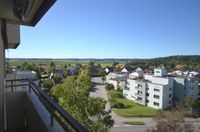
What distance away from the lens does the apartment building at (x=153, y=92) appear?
19.4 meters

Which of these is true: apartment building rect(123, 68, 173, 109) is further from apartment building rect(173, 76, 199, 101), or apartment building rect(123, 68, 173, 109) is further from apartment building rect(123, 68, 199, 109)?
apartment building rect(173, 76, 199, 101)

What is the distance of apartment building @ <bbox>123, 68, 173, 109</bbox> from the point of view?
19.4 m

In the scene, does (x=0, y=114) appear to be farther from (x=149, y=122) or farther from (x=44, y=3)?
(x=149, y=122)

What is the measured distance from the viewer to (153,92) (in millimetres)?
20094

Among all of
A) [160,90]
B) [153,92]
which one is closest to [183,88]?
[160,90]

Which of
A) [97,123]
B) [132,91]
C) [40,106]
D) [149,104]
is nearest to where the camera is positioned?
[40,106]

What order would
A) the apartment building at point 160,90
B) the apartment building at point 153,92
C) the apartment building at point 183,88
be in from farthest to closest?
the apartment building at point 183,88 → the apartment building at point 160,90 → the apartment building at point 153,92

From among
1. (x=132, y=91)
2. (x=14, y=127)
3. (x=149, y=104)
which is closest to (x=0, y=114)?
(x=14, y=127)

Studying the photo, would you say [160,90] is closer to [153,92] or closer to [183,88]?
[153,92]

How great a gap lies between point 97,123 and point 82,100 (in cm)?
140

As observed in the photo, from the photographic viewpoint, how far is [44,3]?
1.37 m

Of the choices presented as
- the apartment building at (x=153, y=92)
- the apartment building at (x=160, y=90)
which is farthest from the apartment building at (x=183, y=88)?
the apartment building at (x=153, y=92)

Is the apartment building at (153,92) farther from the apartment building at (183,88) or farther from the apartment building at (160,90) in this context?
the apartment building at (183,88)

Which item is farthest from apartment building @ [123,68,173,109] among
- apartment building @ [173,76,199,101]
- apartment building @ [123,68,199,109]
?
apartment building @ [173,76,199,101]
